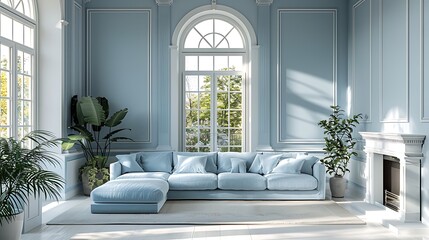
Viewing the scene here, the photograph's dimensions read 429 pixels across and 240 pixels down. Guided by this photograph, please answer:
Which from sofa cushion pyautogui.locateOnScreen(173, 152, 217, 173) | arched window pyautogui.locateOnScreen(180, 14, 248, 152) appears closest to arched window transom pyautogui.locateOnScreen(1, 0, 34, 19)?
arched window pyautogui.locateOnScreen(180, 14, 248, 152)

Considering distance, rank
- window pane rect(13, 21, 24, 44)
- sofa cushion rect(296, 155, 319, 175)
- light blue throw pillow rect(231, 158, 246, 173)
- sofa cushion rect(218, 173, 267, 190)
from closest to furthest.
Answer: window pane rect(13, 21, 24, 44) → sofa cushion rect(218, 173, 267, 190) → sofa cushion rect(296, 155, 319, 175) → light blue throw pillow rect(231, 158, 246, 173)

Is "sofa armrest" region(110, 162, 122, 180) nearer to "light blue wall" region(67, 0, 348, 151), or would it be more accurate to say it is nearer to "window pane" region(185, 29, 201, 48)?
"light blue wall" region(67, 0, 348, 151)

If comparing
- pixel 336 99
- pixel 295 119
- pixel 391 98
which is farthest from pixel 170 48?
pixel 391 98

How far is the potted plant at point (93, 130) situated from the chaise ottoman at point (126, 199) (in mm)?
1327

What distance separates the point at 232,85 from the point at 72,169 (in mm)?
3308

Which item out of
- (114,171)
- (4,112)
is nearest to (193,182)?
(114,171)

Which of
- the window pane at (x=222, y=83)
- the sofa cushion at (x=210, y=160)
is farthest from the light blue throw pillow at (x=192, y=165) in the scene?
the window pane at (x=222, y=83)

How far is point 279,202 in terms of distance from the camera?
22.4ft

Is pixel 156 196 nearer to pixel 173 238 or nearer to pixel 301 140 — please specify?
pixel 173 238

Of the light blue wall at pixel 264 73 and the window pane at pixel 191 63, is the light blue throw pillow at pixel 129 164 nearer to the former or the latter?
the light blue wall at pixel 264 73

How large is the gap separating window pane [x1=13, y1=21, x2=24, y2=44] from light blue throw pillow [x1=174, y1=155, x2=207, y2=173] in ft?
10.1

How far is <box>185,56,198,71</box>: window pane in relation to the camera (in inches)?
344

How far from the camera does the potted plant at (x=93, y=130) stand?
7371mm

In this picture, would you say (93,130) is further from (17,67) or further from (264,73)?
(264,73)
